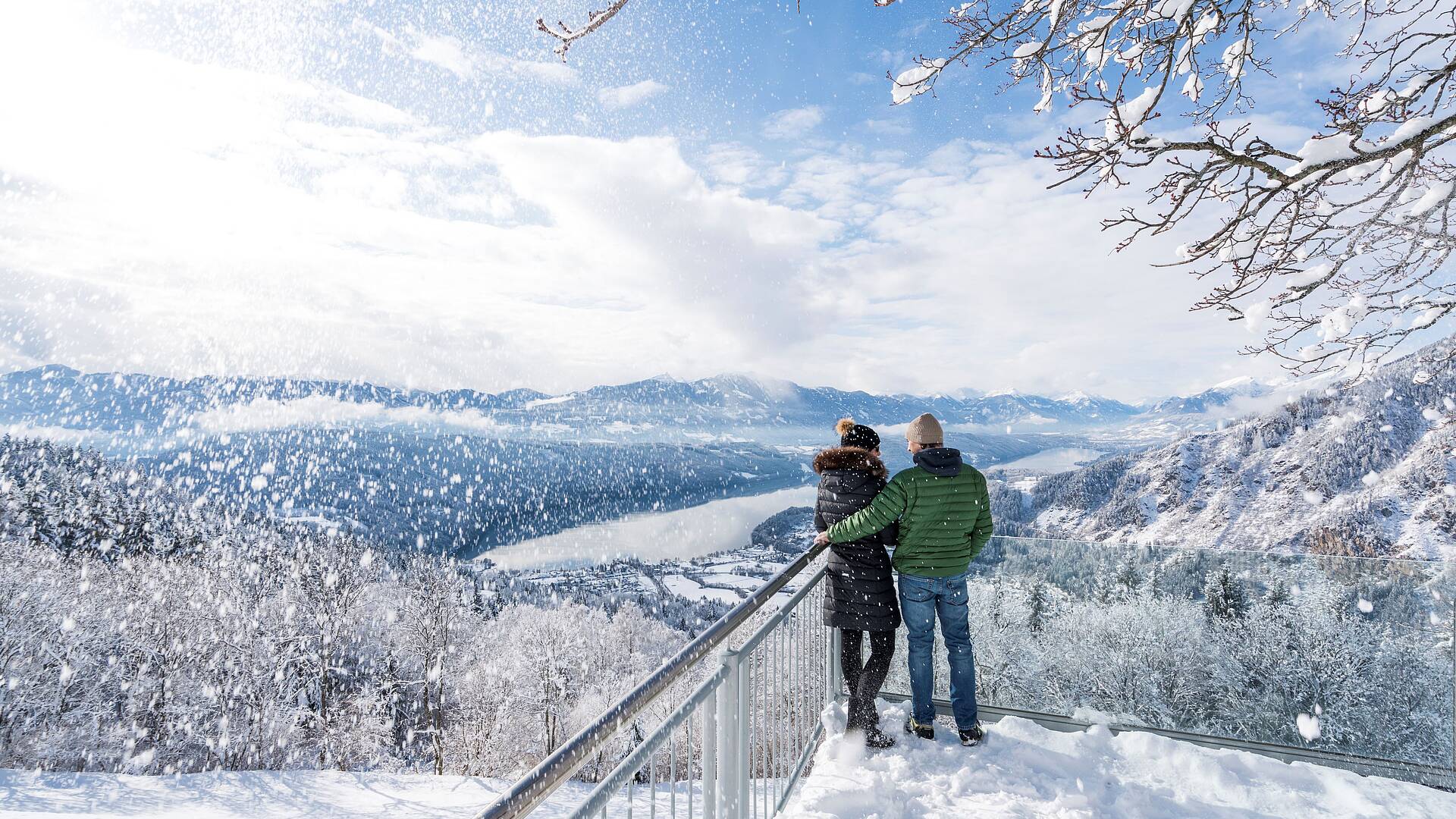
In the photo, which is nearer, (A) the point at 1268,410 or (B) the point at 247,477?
(A) the point at 1268,410

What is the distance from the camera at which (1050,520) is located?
172 ft

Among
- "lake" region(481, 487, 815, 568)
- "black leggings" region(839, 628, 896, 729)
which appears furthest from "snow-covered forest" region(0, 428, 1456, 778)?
"lake" region(481, 487, 815, 568)

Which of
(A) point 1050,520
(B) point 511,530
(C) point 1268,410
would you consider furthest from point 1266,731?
(B) point 511,530

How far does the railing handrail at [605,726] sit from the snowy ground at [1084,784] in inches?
47.6

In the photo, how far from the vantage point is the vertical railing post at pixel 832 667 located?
413 cm

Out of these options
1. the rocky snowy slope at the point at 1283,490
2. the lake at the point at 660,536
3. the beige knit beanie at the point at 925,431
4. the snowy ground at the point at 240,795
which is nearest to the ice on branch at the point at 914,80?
the beige knit beanie at the point at 925,431

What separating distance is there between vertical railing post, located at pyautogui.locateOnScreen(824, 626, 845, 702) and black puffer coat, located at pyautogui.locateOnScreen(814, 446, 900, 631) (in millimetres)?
682

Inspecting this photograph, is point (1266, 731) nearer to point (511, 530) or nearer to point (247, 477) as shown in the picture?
point (511, 530)

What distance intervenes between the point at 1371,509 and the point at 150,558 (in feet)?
215

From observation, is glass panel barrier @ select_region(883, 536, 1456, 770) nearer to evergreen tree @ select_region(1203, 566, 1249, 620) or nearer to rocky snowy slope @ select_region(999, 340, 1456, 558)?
evergreen tree @ select_region(1203, 566, 1249, 620)

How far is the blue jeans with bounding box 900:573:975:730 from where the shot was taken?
3533 mm

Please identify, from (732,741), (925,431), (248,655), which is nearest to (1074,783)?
(925,431)

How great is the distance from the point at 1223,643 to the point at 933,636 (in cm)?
193

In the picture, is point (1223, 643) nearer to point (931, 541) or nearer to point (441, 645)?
point (931, 541)
